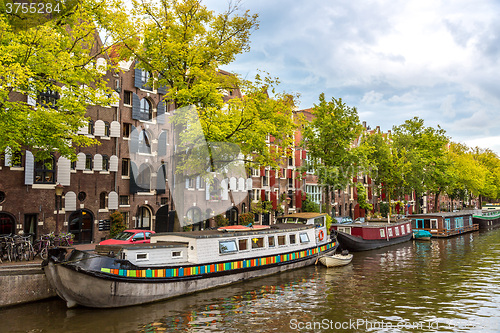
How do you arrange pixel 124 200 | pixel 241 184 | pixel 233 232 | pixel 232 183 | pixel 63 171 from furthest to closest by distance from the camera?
pixel 241 184, pixel 232 183, pixel 124 200, pixel 63 171, pixel 233 232

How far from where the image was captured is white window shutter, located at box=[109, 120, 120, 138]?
2936 centimetres

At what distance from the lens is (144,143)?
31953 millimetres

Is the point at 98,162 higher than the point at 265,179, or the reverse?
the point at 98,162

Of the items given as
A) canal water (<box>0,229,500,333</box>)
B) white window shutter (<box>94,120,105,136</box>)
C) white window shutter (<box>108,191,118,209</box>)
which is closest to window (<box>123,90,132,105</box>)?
white window shutter (<box>94,120,105,136</box>)

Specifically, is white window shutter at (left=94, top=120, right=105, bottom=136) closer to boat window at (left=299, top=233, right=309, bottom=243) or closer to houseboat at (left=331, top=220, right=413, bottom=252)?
boat window at (left=299, top=233, right=309, bottom=243)

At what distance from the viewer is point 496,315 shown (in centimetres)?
1504

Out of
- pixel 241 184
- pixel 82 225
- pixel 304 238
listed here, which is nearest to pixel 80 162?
pixel 82 225

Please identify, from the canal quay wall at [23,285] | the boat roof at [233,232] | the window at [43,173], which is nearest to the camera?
the canal quay wall at [23,285]

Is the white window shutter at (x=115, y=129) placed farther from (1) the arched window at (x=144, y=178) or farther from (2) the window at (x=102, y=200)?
(2) the window at (x=102, y=200)

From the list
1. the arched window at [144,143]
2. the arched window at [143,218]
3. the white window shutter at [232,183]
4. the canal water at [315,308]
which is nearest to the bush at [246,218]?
the white window shutter at [232,183]

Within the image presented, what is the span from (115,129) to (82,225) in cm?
732

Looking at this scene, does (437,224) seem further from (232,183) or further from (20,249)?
(20,249)

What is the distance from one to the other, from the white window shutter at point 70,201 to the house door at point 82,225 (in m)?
0.58

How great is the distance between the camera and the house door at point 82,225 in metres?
27.2
